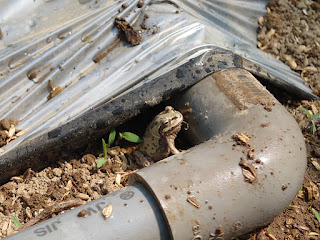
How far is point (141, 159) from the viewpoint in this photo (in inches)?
136

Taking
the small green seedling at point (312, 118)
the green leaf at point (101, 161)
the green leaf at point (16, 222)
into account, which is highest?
the green leaf at point (16, 222)

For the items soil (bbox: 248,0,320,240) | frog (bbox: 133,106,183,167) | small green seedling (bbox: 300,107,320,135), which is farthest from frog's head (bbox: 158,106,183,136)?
small green seedling (bbox: 300,107,320,135)

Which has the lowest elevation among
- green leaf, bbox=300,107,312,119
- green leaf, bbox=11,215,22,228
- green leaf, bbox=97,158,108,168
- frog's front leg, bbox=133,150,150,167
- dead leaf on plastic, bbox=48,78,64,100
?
green leaf, bbox=300,107,312,119

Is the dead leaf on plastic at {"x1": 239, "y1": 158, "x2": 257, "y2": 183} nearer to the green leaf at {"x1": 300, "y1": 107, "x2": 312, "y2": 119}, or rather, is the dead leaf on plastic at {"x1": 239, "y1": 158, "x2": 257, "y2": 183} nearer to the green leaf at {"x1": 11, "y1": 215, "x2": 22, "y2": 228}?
the green leaf at {"x1": 300, "y1": 107, "x2": 312, "y2": 119}

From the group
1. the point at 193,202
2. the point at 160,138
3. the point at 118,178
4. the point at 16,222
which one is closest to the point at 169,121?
the point at 160,138

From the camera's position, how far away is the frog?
3.27 metres

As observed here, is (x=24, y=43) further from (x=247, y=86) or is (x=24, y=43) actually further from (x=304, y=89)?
(x=304, y=89)

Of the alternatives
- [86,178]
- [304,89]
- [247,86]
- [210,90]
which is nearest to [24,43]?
[86,178]

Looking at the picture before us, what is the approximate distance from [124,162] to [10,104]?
0.91 meters

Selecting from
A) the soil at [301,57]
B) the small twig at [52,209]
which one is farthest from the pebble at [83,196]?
the soil at [301,57]

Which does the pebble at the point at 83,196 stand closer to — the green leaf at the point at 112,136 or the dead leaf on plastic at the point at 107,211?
the green leaf at the point at 112,136

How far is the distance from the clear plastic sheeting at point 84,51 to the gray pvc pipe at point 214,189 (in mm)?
A: 693

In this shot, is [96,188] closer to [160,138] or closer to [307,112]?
[160,138]

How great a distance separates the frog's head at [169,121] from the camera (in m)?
3.25
